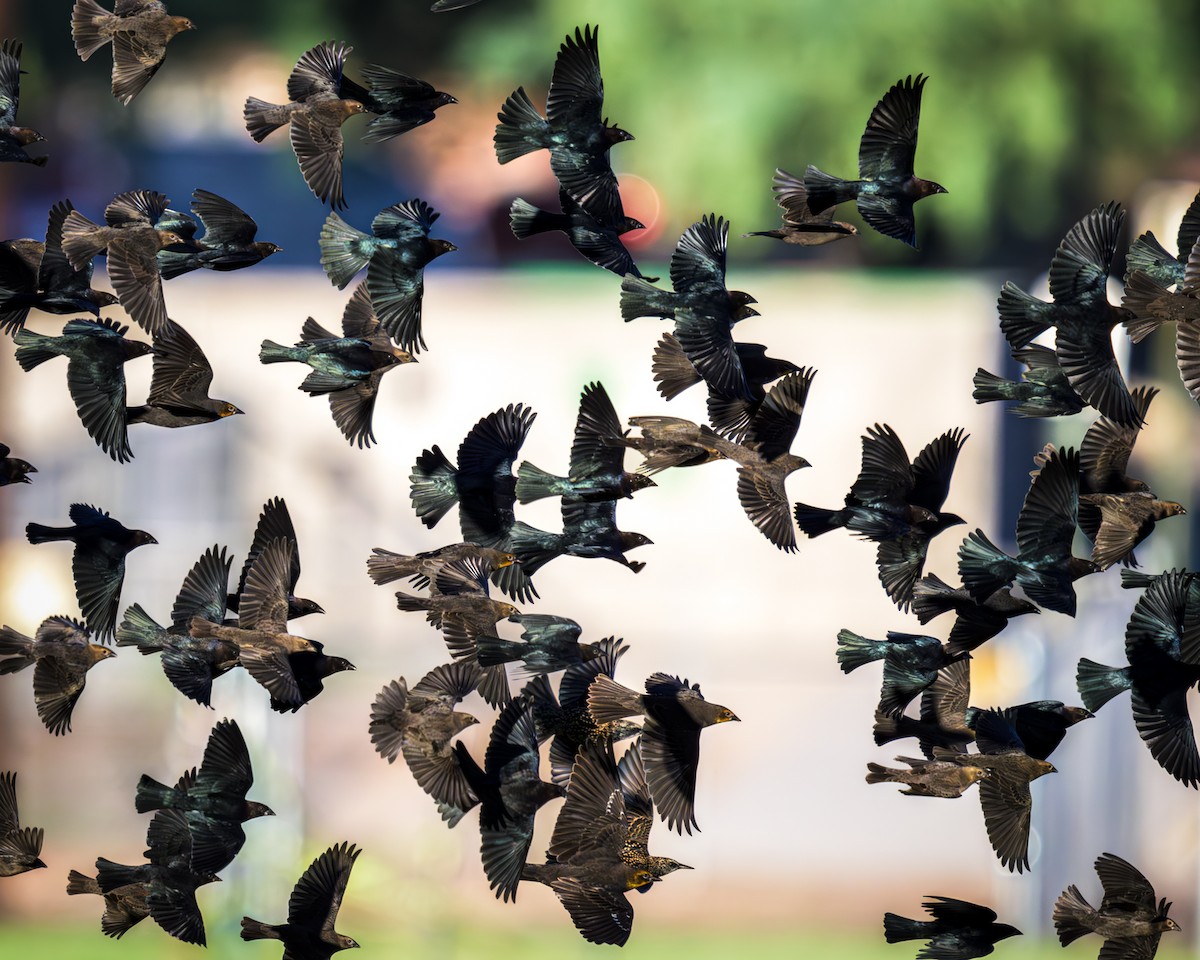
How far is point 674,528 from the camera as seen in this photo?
18.1ft

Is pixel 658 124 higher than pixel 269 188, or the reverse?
pixel 269 188

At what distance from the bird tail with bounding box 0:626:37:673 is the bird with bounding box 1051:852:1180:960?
1.84 feet

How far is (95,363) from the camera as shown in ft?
2.79

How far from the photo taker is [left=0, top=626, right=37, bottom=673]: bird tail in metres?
0.86

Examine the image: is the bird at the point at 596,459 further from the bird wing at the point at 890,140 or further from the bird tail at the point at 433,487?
the bird wing at the point at 890,140

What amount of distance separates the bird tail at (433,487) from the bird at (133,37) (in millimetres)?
271

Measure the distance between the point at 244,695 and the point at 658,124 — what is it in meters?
2.95

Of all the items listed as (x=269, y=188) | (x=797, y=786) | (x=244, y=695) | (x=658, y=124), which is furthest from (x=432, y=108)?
(x=269, y=188)

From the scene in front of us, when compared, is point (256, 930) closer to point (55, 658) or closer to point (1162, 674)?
point (55, 658)

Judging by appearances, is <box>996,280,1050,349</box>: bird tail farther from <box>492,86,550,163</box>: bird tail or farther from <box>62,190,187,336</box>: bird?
<box>62,190,187,336</box>: bird

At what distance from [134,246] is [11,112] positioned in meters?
0.15

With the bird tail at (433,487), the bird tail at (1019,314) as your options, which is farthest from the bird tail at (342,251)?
the bird tail at (1019,314)

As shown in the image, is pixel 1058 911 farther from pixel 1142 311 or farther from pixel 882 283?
pixel 882 283

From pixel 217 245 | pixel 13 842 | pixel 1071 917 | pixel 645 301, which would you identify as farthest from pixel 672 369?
pixel 13 842
